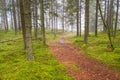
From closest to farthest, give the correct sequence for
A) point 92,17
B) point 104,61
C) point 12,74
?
point 12,74 < point 104,61 < point 92,17

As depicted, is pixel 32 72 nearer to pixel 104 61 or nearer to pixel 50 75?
pixel 50 75

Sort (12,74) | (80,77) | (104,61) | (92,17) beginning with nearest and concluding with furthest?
1. (12,74)
2. (80,77)
3. (104,61)
4. (92,17)

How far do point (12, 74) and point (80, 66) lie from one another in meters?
4.42

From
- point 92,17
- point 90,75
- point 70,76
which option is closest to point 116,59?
point 90,75

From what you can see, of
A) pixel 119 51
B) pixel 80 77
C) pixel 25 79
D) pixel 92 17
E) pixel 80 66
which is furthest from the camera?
pixel 92 17

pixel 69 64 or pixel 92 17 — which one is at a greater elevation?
pixel 92 17

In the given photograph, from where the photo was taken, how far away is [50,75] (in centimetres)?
777

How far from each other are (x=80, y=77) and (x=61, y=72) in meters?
1.11

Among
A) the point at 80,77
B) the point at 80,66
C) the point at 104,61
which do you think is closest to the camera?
the point at 80,77

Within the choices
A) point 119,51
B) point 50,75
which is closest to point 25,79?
point 50,75

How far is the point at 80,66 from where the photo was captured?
997 cm

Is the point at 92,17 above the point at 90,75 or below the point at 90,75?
above

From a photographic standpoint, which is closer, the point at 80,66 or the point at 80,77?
the point at 80,77

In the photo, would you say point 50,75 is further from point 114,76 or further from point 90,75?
point 114,76
